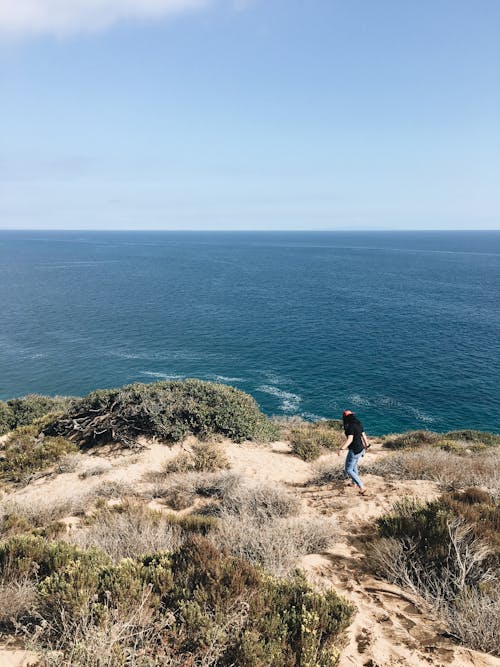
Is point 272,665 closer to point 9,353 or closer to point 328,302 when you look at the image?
point 9,353

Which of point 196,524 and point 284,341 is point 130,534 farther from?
point 284,341

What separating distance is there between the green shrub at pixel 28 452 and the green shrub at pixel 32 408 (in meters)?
4.23

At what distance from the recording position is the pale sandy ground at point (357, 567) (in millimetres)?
4246

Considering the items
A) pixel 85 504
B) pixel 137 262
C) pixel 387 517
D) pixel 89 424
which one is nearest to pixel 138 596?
pixel 387 517

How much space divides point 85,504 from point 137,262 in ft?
417

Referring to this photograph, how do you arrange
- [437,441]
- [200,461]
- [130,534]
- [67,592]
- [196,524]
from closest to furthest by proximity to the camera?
[67,592], [130,534], [196,524], [200,461], [437,441]

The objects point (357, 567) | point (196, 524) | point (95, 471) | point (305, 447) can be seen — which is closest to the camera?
point (357, 567)

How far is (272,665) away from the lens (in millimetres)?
3727

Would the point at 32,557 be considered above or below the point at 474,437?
above

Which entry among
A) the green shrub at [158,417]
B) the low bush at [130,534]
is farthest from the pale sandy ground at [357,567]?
the low bush at [130,534]

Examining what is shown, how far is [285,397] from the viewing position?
32.8 metres

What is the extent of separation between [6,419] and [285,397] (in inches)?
798

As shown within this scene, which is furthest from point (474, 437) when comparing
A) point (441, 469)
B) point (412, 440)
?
point (441, 469)

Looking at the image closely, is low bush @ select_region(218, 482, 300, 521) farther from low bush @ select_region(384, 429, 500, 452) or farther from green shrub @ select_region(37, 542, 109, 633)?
low bush @ select_region(384, 429, 500, 452)
